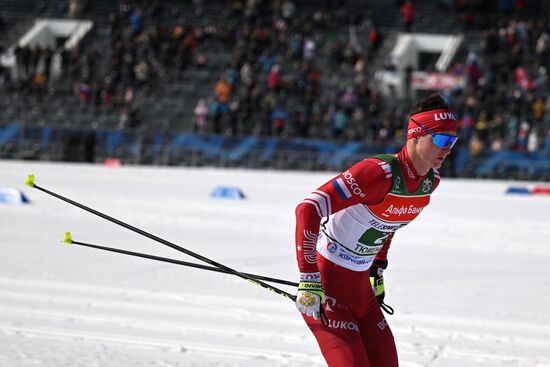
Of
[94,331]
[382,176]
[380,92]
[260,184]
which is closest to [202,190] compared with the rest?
[260,184]

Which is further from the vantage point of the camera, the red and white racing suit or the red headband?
the red headband

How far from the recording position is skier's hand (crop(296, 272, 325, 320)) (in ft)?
15.0

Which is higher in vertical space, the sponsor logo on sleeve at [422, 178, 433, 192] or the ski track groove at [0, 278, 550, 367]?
the sponsor logo on sleeve at [422, 178, 433, 192]

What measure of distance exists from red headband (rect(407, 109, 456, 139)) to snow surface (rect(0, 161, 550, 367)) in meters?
2.87

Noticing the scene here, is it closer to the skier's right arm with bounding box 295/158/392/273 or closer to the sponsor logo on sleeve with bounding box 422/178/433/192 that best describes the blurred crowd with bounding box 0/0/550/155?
the sponsor logo on sleeve with bounding box 422/178/433/192

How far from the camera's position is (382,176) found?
473 centimetres

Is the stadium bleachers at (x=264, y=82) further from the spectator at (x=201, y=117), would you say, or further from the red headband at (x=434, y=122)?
the red headband at (x=434, y=122)

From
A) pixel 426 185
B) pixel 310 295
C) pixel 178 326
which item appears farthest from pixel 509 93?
pixel 310 295

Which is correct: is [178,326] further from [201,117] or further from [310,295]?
[201,117]

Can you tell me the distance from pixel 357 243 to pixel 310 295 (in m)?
0.54

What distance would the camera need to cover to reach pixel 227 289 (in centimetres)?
979

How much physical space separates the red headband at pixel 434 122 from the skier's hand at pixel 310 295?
3.17 ft

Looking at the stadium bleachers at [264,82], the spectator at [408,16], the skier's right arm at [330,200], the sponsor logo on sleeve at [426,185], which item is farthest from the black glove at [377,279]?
the spectator at [408,16]

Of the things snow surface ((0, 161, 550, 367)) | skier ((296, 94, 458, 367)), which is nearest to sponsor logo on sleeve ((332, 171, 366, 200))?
skier ((296, 94, 458, 367))
